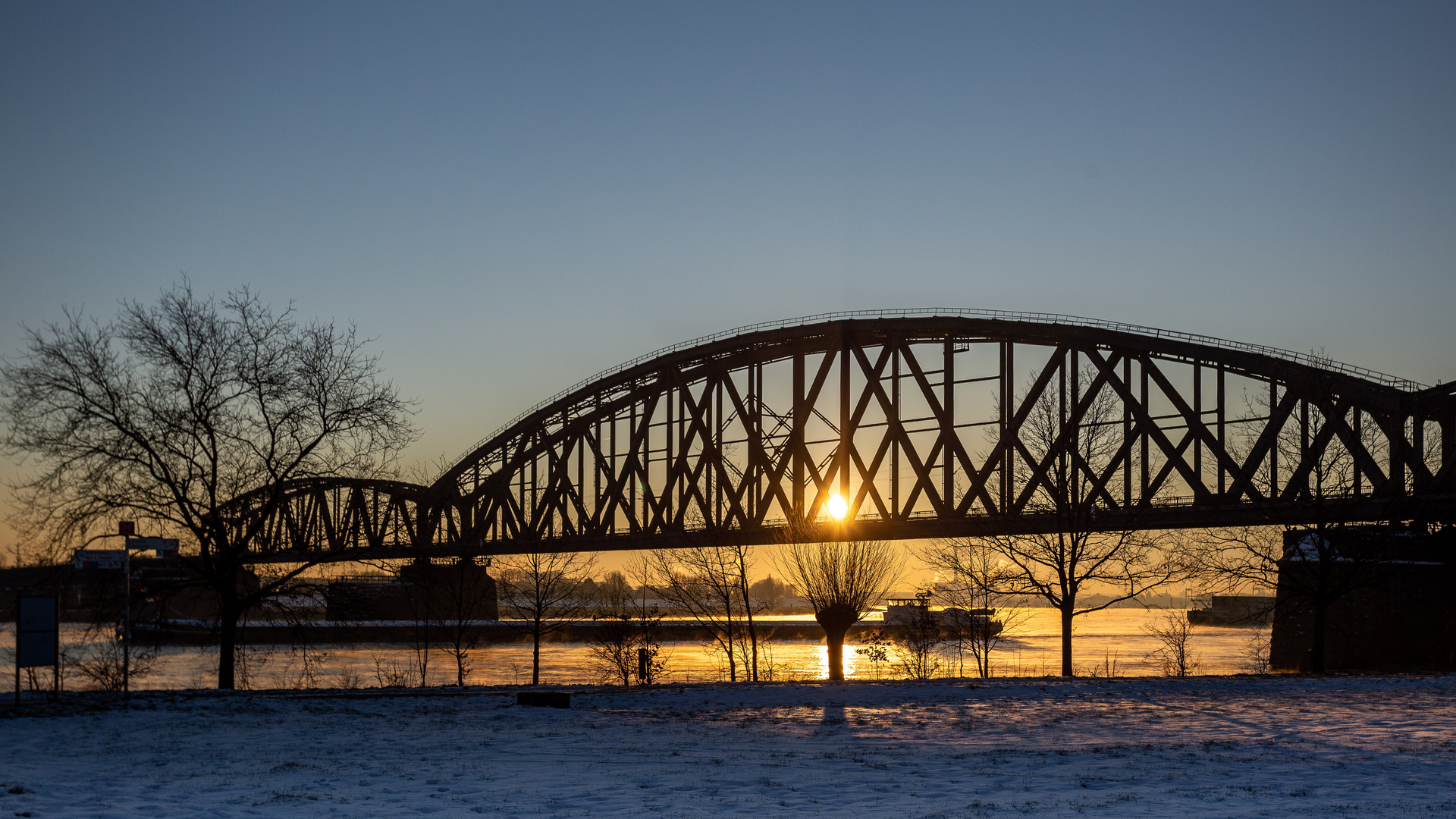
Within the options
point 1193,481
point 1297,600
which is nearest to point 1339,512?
point 1297,600

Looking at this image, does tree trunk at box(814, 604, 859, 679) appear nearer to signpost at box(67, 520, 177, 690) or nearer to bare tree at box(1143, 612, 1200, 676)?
bare tree at box(1143, 612, 1200, 676)

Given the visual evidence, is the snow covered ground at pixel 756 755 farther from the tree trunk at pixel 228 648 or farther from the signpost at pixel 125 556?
the tree trunk at pixel 228 648

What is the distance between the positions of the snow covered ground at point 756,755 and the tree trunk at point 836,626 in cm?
1233

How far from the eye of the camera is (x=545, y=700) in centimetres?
2581

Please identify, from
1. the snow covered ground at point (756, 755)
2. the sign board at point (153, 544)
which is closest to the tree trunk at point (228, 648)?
the snow covered ground at point (756, 755)

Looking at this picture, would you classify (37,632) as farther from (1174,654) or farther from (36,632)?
(1174,654)

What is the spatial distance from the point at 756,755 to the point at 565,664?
59.3 meters

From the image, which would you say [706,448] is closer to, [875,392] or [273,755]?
[875,392]

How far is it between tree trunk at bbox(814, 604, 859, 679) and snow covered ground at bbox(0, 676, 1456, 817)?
12.3 metres

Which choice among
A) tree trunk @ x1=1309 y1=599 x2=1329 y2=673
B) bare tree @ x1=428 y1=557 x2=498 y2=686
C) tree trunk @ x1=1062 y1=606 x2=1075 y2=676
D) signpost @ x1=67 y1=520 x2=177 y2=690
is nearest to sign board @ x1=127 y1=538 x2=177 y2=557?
signpost @ x1=67 y1=520 x2=177 y2=690

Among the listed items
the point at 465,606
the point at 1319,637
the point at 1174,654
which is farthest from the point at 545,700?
the point at 1174,654

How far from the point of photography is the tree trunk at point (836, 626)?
40.9 metres

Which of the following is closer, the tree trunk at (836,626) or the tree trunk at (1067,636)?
the tree trunk at (1067,636)

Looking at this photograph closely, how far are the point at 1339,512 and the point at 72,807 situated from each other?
3904cm
